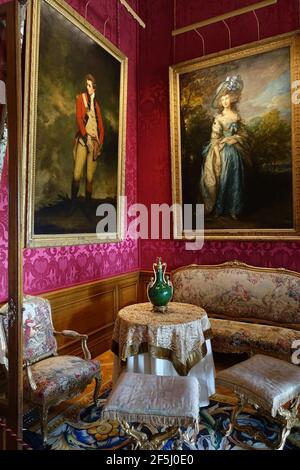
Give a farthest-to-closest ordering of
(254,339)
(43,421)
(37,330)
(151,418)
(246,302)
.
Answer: (246,302) < (254,339) < (37,330) < (43,421) < (151,418)

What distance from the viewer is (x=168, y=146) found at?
4656mm

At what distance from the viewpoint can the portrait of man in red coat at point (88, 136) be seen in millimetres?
3607

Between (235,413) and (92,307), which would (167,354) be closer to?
(235,413)

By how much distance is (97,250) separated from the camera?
4043 mm

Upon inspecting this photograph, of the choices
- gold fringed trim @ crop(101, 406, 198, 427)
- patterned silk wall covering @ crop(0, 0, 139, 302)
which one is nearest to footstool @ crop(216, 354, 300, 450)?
gold fringed trim @ crop(101, 406, 198, 427)

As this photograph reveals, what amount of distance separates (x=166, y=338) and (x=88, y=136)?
7.81ft

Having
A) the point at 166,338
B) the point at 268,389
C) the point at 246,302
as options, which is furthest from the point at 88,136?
the point at 268,389

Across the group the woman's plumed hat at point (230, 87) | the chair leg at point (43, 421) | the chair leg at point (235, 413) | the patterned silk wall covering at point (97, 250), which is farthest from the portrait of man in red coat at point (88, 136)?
the chair leg at point (235, 413)

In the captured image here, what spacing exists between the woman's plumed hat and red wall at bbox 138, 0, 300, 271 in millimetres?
478

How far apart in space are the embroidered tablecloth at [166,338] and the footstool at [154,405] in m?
0.40

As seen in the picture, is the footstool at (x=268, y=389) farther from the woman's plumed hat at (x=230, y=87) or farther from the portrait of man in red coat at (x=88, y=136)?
the woman's plumed hat at (x=230, y=87)

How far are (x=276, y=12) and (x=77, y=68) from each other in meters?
2.47

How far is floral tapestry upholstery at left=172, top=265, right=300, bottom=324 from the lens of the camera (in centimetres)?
367
